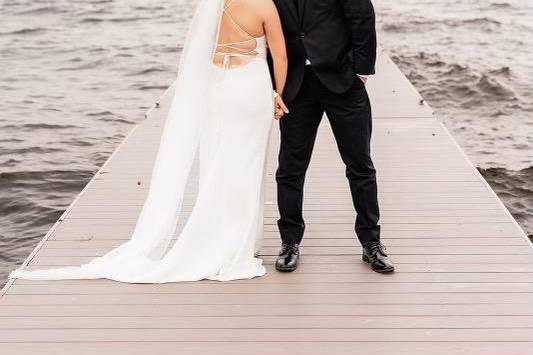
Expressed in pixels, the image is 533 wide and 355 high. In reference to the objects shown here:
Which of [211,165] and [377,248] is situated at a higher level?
[211,165]

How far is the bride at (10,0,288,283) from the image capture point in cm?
434

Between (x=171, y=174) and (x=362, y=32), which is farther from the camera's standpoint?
(x=171, y=174)

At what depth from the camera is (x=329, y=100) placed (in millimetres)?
4270

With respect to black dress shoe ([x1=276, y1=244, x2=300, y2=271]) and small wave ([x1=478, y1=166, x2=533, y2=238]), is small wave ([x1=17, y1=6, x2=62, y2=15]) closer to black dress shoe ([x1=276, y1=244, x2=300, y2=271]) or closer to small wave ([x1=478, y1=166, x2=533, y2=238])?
small wave ([x1=478, y1=166, x2=533, y2=238])

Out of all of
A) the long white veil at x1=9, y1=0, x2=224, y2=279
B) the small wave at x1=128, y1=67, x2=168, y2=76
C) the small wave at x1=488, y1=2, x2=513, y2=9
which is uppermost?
the long white veil at x1=9, y1=0, x2=224, y2=279

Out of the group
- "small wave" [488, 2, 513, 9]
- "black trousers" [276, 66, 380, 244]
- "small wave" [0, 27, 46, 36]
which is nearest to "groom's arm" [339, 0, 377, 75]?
"black trousers" [276, 66, 380, 244]

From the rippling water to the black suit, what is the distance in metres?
3.34

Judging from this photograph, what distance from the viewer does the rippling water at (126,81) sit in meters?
8.79

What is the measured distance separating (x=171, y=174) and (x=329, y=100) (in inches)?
39.8

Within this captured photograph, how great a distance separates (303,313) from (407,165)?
9.75 ft

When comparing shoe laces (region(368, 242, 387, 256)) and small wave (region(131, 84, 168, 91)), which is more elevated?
shoe laces (region(368, 242, 387, 256))

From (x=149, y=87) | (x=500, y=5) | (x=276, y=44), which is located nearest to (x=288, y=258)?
(x=276, y=44)

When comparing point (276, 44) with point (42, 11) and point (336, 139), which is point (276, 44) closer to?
point (336, 139)

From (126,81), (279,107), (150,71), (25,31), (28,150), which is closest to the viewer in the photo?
(279,107)
